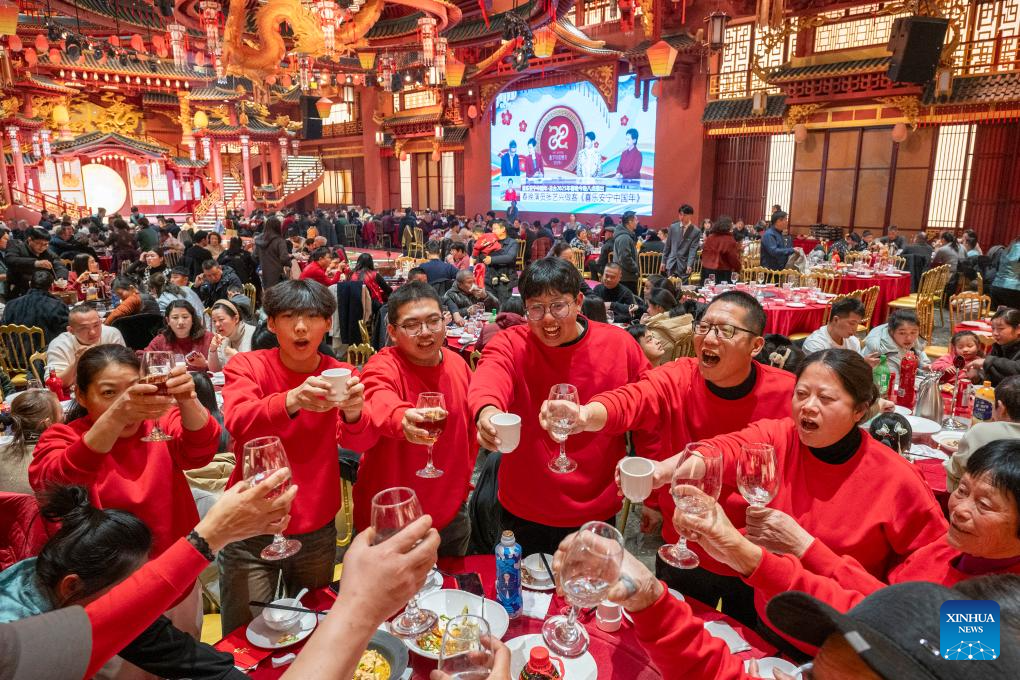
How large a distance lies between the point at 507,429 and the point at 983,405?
2.63 m

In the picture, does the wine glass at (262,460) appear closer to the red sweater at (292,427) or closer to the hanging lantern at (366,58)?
the red sweater at (292,427)

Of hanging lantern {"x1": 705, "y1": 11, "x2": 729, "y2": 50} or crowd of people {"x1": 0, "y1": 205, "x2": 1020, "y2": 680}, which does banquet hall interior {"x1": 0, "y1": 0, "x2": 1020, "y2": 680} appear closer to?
crowd of people {"x1": 0, "y1": 205, "x2": 1020, "y2": 680}

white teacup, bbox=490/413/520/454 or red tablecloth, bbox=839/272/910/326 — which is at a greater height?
white teacup, bbox=490/413/520/454

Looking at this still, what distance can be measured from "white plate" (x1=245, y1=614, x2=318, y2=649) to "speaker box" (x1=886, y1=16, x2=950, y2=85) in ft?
35.9

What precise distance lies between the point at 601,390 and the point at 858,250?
10.4 metres

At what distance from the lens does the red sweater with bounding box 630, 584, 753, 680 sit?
1186mm

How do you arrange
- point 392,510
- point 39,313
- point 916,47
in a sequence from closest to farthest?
point 392,510, point 39,313, point 916,47

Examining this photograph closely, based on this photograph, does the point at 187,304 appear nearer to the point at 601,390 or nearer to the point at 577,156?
the point at 601,390

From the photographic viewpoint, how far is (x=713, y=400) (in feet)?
6.76

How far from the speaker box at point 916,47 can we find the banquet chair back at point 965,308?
156 inches

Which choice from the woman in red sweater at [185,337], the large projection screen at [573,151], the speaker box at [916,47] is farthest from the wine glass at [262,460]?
the large projection screen at [573,151]

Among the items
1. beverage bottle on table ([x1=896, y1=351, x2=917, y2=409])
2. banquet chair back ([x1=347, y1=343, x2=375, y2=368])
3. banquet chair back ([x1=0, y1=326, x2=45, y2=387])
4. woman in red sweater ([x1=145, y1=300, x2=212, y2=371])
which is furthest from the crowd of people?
banquet chair back ([x1=0, y1=326, x2=45, y2=387])

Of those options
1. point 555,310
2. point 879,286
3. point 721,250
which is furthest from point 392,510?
point 879,286

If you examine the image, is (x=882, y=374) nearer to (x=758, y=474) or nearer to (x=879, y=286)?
(x=758, y=474)
